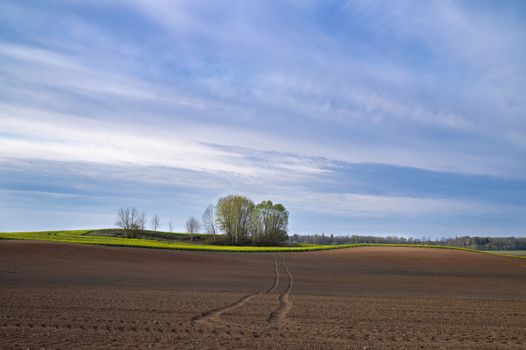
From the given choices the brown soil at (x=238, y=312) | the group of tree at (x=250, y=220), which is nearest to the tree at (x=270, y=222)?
the group of tree at (x=250, y=220)

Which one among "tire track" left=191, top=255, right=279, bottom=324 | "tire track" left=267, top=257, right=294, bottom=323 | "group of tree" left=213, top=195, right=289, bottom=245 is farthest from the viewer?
"group of tree" left=213, top=195, right=289, bottom=245

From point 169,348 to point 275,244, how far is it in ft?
301

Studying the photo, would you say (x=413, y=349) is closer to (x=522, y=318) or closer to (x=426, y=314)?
(x=426, y=314)

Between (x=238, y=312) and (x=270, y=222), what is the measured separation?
95.9 meters

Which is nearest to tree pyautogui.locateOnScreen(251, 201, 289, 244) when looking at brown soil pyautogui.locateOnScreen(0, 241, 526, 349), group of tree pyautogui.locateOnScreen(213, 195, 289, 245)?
group of tree pyautogui.locateOnScreen(213, 195, 289, 245)

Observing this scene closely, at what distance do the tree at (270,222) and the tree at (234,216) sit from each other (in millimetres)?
1736

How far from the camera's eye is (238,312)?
54.8 feet

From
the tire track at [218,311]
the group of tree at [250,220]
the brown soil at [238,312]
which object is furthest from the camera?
the group of tree at [250,220]

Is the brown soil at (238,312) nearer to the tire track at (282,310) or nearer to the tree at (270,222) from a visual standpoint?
the tire track at (282,310)

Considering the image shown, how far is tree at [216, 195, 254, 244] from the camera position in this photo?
10725cm

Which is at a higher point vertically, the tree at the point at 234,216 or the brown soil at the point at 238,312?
the tree at the point at 234,216

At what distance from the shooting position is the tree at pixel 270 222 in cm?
10738

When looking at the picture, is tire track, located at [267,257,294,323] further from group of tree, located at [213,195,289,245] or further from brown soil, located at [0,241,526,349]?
group of tree, located at [213,195,289,245]

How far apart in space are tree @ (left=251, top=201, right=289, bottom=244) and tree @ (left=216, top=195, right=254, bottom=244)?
5.70 ft
